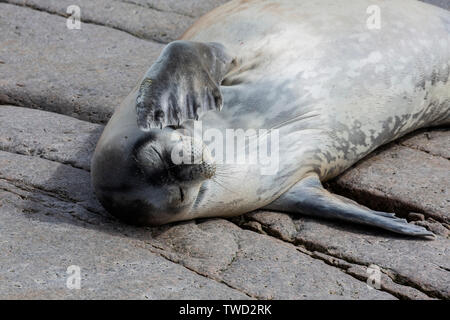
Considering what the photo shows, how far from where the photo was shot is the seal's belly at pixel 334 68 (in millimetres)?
3662

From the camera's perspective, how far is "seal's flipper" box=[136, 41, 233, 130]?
118 inches

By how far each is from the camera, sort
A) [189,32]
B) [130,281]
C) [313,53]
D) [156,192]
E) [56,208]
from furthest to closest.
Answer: [189,32]
[313,53]
[56,208]
[156,192]
[130,281]

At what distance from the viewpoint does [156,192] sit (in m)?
3.19

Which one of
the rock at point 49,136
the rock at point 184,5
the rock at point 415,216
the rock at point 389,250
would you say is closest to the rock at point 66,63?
the rock at point 49,136

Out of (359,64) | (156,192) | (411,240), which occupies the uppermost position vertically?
(359,64)

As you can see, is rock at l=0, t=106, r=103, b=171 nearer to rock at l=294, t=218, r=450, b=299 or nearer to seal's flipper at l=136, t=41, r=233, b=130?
seal's flipper at l=136, t=41, r=233, b=130

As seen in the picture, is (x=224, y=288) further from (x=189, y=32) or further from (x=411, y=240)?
(x=189, y=32)

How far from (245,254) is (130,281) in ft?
1.76

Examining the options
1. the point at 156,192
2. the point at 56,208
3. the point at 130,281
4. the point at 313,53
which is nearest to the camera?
the point at 130,281

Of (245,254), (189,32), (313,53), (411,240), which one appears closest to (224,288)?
(245,254)

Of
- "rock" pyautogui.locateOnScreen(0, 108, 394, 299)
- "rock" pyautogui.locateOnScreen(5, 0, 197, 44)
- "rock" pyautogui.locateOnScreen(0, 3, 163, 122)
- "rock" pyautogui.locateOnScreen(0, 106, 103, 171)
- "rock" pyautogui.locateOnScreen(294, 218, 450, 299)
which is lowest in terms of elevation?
"rock" pyautogui.locateOnScreen(294, 218, 450, 299)

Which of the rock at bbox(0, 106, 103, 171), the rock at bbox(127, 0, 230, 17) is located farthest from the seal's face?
the rock at bbox(127, 0, 230, 17)

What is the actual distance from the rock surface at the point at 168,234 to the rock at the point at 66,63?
12 millimetres
